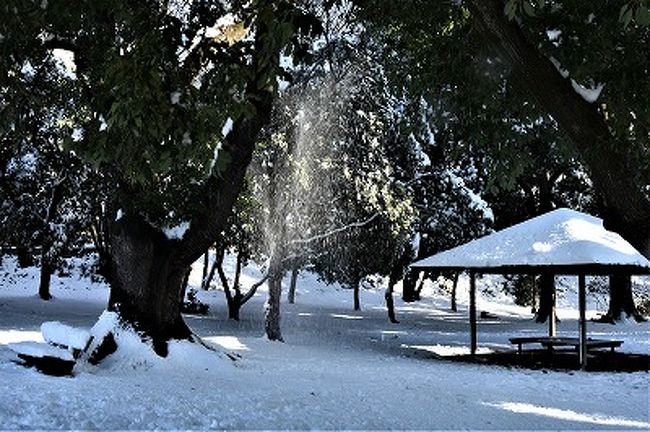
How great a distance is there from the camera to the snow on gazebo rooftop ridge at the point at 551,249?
16078mm

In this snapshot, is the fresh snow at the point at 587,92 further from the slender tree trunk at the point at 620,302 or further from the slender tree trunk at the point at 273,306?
the slender tree trunk at the point at 620,302

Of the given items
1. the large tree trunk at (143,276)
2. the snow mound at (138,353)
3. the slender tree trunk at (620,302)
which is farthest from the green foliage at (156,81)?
the slender tree trunk at (620,302)

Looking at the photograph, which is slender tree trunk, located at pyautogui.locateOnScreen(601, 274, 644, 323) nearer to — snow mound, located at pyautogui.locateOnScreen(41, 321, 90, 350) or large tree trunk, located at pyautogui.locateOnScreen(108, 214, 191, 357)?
large tree trunk, located at pyautogui.locateOnScreen(108, 214, 191, 357)

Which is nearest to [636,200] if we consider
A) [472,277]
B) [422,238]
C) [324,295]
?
[472,277]

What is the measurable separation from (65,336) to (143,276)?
1.75 meters

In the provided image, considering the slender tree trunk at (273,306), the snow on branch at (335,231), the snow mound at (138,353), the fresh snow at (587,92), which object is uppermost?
the snow on branch at (335,231)

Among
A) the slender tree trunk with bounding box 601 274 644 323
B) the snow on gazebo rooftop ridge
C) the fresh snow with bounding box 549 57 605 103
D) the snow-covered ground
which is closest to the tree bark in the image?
the snow-covered ground

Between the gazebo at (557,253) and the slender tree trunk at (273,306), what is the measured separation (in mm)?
3790

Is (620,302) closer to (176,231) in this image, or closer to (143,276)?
(176,231)

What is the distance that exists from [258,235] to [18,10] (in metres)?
15.2

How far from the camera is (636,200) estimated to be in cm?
550

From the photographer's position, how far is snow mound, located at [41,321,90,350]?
41.9ft

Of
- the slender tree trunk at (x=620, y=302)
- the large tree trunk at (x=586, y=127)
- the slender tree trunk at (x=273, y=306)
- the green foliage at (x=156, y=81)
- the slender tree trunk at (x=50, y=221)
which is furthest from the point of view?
the slender tree trunk at (x=620, y=302)

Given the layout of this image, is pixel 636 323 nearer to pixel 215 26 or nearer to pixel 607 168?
pixel 215 26
